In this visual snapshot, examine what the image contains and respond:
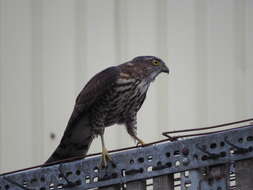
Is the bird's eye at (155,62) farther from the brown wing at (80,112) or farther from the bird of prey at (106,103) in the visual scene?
the brown wing at (80,112)

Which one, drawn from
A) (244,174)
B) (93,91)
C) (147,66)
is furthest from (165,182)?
(147,66)

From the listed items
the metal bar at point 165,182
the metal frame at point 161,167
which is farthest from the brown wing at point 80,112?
the metal bar at point 165,182

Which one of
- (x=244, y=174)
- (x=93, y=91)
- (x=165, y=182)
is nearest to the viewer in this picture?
(x=244, y=174)

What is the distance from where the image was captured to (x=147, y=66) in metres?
Answer: 4.82

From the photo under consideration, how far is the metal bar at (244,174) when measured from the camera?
2908 mm

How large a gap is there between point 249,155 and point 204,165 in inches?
7.2

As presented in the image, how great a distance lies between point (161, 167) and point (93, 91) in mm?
1577

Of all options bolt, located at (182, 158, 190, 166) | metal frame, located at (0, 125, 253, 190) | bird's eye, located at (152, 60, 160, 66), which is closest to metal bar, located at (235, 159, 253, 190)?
metal frame, located at (0, 125, 253, 190)

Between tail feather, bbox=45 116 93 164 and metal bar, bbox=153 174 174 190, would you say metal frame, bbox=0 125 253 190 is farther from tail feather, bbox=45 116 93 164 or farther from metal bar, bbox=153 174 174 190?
tail feather, bbox=45 116 93 164

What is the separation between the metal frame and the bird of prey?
1264mm

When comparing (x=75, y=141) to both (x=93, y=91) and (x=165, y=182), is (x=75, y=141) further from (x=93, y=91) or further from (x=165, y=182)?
(x=165, y=182)

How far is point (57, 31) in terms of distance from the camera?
572 cm

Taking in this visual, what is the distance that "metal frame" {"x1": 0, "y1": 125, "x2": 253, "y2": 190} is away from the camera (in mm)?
2965

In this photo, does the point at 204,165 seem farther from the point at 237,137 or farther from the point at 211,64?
the point at 211,64
